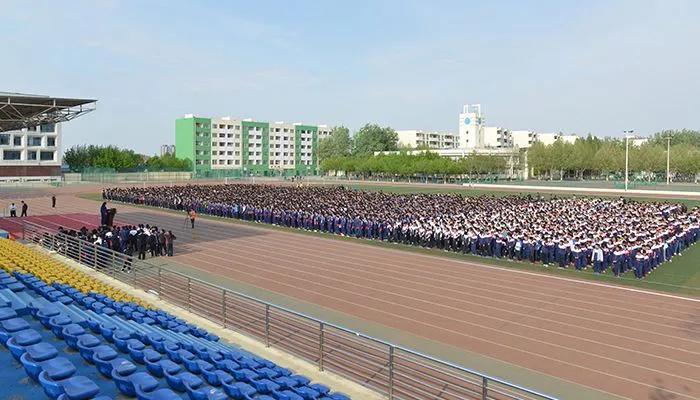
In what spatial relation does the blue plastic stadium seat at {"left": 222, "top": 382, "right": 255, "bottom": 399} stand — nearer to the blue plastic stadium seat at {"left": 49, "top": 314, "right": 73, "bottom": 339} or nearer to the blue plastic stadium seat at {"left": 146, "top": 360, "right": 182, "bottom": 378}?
the blue plastic stadium seat at {"left": 146, "top": 360, "right": 182, "bottom": 378}

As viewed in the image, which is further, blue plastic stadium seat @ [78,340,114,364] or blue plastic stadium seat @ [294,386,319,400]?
blue plastic stadium seat @ [78,340,114,364]

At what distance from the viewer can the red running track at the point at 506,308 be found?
356 inches

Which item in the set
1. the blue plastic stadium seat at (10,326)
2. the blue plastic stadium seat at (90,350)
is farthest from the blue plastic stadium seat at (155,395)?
the blue plastic stadium seat at (10,326)

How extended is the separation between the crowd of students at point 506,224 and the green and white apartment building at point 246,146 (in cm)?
6779

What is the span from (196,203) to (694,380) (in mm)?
32942

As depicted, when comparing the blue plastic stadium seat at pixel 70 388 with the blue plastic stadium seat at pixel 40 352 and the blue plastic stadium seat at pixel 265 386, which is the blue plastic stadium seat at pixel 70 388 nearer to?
the blue plastic stadium seat at pixel 40 352

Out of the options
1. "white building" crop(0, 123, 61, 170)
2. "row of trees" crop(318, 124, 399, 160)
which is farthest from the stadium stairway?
"row of trees" crop(318, 124, 399, 160)

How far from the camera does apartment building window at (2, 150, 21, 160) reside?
2795 inches

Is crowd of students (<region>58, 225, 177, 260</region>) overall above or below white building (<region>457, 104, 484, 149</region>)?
below

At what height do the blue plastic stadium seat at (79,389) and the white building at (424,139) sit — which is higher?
the white building at (424,139)

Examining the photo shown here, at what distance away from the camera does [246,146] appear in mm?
113875

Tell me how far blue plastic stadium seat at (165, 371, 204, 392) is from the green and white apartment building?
316 feet

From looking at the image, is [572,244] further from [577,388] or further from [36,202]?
[36,202]

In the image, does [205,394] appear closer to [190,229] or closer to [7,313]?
[7,313]
